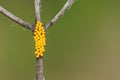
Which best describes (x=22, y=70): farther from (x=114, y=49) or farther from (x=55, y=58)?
(x=114, y=49)

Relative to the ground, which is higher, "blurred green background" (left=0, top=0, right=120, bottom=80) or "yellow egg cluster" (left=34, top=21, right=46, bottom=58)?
"blurred green background" (left=0, top=0, right=120, bottom=80)

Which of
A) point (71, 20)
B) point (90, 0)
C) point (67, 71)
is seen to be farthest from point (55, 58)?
point (90, 0)

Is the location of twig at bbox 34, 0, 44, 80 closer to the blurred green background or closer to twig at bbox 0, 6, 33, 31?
twig at bbox 0, 6, 33, 31

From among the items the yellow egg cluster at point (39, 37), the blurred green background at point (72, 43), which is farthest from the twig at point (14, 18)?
the blurred green background at point (72, 43)

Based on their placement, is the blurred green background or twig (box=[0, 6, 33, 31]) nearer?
twig (box=[0, 6, 33, 31])

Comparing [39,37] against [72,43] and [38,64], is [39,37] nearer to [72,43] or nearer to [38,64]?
[38,64]

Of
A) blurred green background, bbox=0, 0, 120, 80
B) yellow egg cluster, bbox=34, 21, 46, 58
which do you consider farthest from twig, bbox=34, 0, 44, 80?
blurred green background, bbox=0, 0, 120, 80

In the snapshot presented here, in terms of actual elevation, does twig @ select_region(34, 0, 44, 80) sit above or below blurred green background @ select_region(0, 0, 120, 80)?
below

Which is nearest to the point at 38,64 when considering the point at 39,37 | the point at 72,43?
the point at 39,37

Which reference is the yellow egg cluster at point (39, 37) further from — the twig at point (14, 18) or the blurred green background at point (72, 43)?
the blurred green background at point (72, 43)
